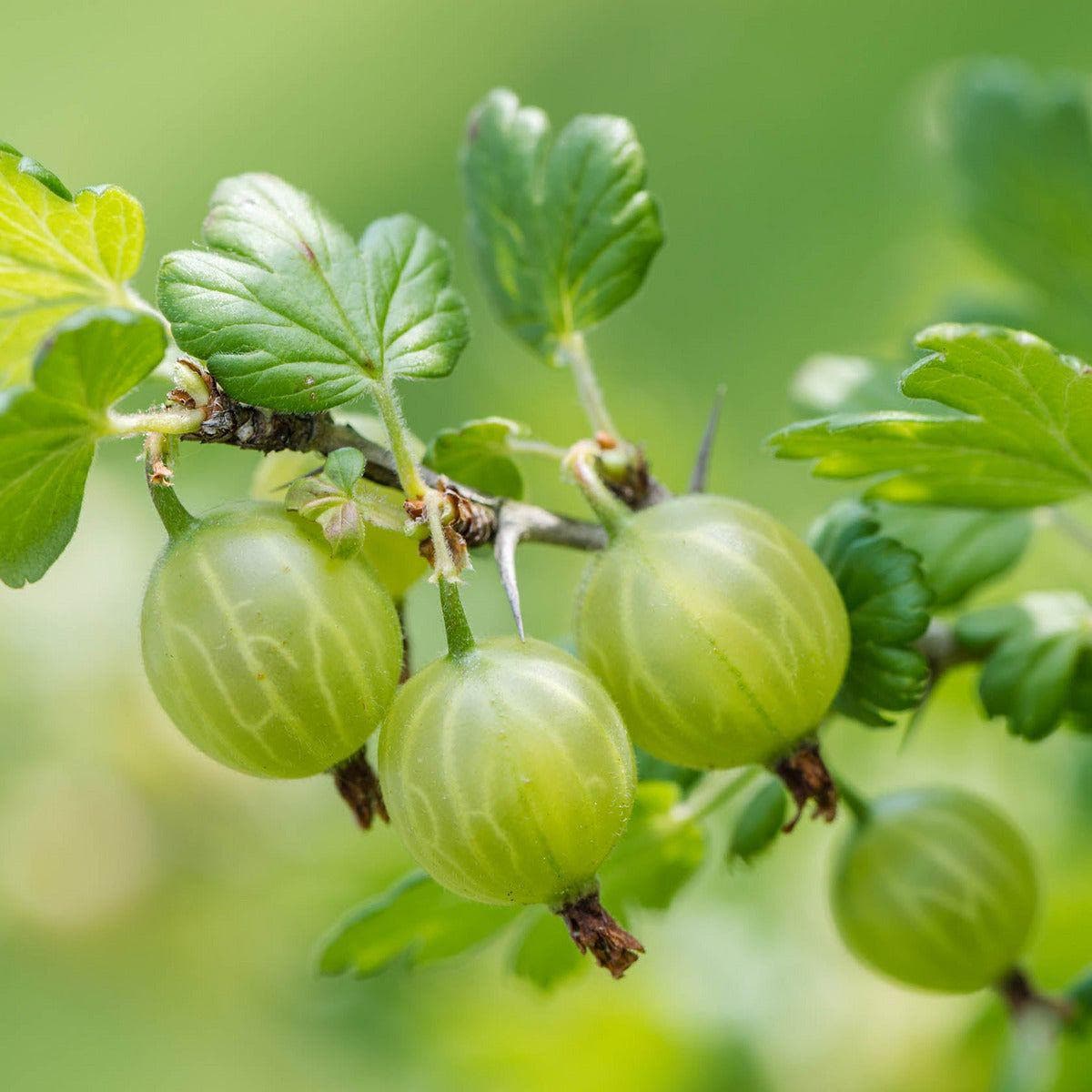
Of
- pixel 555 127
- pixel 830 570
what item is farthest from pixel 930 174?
pixel 555 127

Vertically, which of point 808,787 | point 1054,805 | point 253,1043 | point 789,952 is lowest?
point 253,1043

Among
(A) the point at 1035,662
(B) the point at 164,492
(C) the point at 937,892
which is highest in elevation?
(B) the point at 164,492

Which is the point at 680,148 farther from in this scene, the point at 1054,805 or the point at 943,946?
the point at 943,946

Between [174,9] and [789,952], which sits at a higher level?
[174,9]

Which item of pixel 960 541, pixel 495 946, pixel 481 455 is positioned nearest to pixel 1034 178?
pixel 960 541

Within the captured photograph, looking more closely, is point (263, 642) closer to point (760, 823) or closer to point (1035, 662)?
point (760, 823)

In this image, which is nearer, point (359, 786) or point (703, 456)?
point (359, 786)
